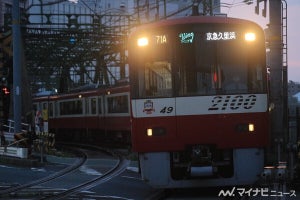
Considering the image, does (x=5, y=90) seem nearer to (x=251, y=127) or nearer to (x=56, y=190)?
(x=56, y=190)

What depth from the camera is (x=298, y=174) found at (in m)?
11.0

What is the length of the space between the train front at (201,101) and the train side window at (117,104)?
15.2 m

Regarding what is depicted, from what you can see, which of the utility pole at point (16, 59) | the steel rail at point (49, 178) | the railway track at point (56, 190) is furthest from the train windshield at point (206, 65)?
the utility pole at point (16, 59)

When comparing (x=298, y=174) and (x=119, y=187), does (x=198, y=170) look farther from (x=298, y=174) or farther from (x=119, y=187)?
(x=119, y=187)

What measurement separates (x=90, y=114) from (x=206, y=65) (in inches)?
858

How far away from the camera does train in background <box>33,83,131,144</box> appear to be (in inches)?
1048

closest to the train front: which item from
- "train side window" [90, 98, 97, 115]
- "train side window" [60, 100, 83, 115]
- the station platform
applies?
the station platform

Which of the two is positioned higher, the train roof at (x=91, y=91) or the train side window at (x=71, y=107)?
the train roof at (x=91, y=91)

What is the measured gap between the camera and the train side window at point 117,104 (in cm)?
2600

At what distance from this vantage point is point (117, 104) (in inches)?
1066

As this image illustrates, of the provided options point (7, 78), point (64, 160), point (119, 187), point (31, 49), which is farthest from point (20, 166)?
point (31, 49)

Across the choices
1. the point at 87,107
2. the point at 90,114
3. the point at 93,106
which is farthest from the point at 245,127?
the point at 87,107

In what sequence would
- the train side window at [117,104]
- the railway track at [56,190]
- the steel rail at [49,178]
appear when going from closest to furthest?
the railway track at [56,190]
the steel rail at [49,178]
the train side window at [117,104]

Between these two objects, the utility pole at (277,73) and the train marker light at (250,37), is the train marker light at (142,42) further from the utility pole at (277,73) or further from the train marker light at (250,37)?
the utility pole at (277,73)
